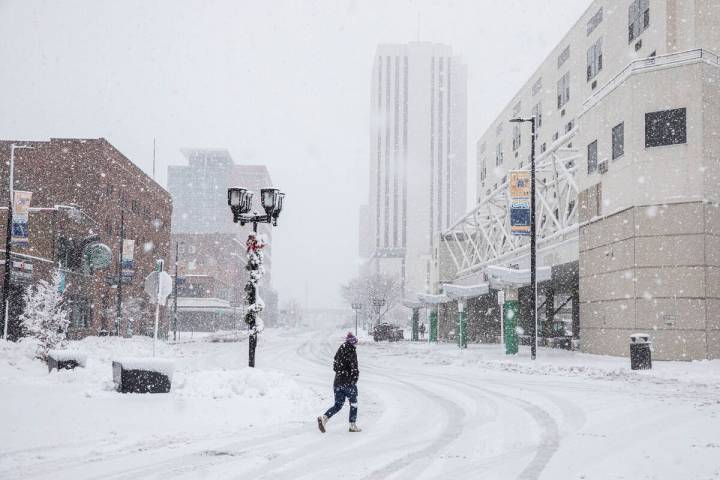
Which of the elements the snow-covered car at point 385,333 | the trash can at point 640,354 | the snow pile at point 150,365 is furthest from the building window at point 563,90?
the snow pile at point 150,365

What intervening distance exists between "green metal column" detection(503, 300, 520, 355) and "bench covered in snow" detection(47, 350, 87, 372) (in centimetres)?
2000

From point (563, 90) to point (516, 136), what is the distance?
32.6 ft

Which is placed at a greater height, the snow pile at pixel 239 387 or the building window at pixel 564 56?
the building window at pixel 564 56

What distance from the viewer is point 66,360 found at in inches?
637

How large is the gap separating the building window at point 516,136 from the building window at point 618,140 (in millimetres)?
28611

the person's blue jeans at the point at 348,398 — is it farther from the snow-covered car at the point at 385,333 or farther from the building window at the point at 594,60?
the snow-covered car at the point at 385,333

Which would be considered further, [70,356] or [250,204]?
[250,204]

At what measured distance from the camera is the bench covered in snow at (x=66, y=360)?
1609cm

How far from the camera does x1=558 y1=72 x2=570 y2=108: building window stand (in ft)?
148

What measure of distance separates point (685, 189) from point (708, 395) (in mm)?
11334

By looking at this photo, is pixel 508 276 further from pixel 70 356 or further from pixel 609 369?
pixel 70 356

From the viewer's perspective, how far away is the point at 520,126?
55.0m

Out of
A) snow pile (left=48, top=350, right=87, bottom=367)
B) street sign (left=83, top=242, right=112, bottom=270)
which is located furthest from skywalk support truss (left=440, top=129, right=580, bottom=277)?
street sign (left=83, top=242, right=112, bottom=270)

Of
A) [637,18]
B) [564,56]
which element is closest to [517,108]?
[564,56]
